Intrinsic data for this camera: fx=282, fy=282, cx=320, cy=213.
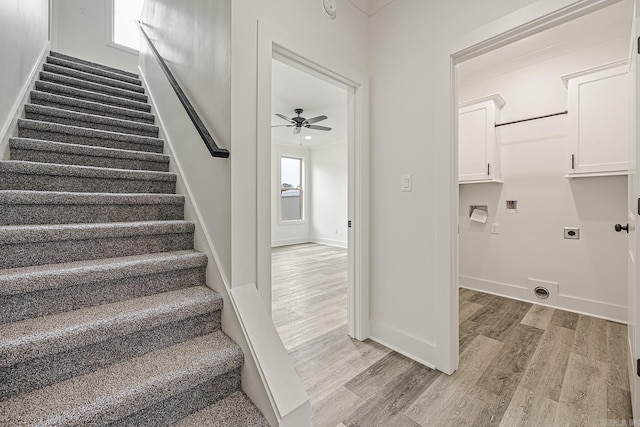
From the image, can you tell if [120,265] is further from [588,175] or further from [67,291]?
[588,175]

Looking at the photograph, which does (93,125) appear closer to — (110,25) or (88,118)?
(88,118)

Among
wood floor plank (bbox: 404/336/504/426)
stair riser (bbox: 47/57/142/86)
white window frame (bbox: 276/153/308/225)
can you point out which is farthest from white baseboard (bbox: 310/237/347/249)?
stair riser (bbox: 47/57/142/86)

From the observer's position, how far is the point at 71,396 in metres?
0.98

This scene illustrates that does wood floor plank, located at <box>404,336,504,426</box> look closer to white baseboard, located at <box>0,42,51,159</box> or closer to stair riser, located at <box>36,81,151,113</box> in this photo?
white baseboard, located at <box>0,42,51,159</box>

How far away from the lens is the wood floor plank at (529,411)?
1.42m

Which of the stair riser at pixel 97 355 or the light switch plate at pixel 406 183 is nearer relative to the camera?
the stair riser at pixel 97 355

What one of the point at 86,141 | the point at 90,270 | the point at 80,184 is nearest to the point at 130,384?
the point at 90,270

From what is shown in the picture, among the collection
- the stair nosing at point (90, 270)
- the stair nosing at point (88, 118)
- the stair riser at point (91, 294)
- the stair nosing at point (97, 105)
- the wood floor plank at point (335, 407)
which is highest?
the stair nosing at point (97, 105)

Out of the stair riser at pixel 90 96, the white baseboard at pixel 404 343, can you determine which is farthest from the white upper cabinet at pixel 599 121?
the stair riser at pixel 90 96

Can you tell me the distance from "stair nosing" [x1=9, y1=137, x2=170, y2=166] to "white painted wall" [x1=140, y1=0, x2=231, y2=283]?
26 cm

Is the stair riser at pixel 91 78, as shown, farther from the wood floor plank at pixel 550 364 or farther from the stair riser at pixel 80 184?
the wood floor plank at pixel 550 364

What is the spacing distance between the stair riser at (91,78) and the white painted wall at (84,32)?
5.81ft

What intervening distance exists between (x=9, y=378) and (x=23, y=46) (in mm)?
2664

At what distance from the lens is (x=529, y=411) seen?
58.8 inches
